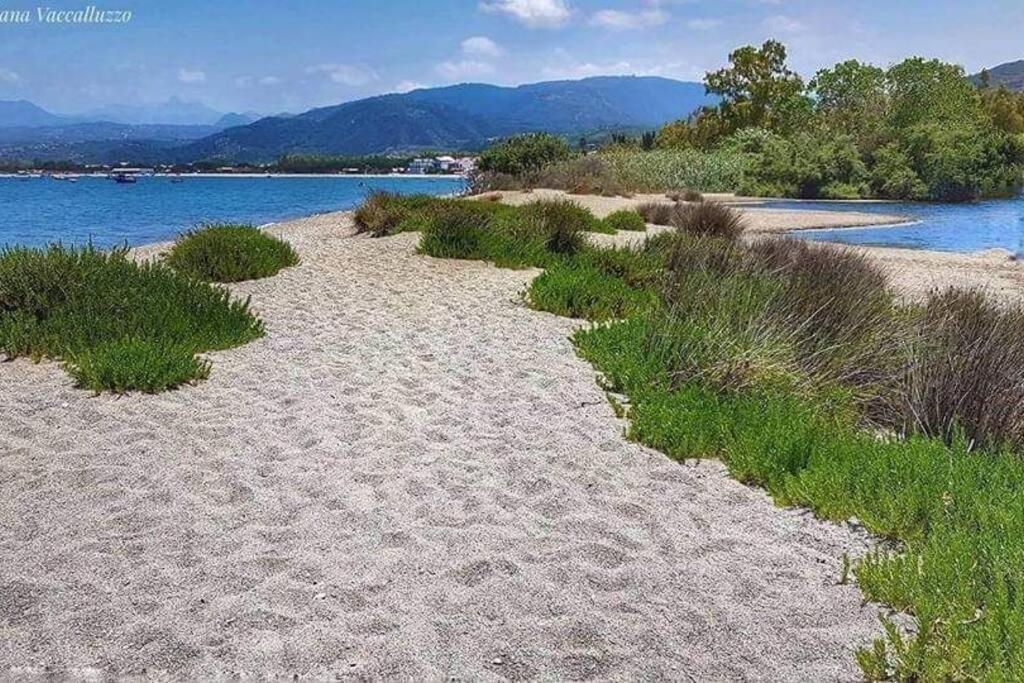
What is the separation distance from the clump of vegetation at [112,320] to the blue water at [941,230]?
60.9 feet

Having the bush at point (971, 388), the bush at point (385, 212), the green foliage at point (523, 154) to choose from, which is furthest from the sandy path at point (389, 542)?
the green foliage at point (523, 154)

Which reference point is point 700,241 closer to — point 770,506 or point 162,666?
point 770,506

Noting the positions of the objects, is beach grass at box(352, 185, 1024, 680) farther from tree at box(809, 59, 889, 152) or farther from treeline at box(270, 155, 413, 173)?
treeline at box(270, 155, 413, 173)

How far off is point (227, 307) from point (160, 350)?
1874 millimetres

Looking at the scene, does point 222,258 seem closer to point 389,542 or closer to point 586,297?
point 586,297

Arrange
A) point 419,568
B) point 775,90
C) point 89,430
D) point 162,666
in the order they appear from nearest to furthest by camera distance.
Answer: point 162,666 < point 419,568 < point 89,430 < point 775,90

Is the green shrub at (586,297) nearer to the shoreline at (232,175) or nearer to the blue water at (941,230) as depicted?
the blue water at (941,230)

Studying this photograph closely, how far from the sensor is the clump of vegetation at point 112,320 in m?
6.28

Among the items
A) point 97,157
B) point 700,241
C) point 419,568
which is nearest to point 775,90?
point 700,241

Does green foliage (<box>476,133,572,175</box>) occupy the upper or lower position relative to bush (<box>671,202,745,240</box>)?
upper

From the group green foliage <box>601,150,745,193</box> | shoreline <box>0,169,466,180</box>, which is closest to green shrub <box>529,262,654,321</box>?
green foliage <box>601,150,745,193</box>

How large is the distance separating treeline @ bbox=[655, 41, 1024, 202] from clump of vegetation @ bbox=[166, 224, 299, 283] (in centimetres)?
3972

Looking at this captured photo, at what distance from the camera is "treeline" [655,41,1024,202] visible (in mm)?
46250

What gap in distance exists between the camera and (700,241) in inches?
474
